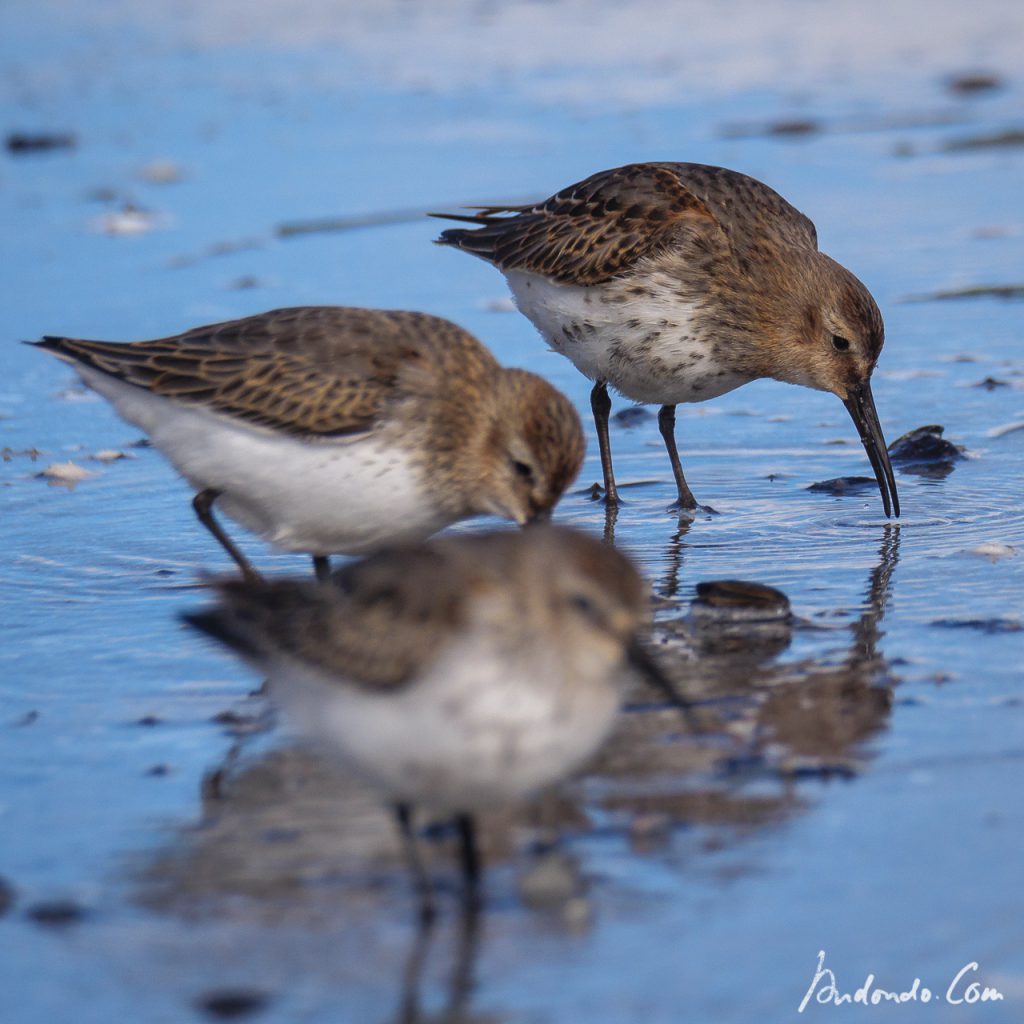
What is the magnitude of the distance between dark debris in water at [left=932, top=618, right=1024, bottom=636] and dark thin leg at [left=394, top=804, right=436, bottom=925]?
2.28 meters

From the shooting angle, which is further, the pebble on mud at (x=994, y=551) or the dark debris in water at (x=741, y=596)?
the pebble on mud at (x=994, y=551)

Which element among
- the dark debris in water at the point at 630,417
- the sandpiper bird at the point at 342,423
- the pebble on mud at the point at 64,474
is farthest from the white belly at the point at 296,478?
the dark debris in water at the point at 630,417

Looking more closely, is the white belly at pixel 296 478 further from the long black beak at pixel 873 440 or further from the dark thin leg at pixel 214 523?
the long black beak at pixel 873 440

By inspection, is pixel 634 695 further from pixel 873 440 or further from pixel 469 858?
pixel 873 440

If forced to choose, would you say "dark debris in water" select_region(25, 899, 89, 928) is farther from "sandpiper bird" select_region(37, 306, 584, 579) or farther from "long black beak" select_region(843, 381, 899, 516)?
"long black beak" select_region(843, 381, 899, 516)

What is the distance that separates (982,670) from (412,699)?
2.14 m

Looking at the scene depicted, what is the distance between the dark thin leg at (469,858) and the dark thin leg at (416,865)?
3.5 inches

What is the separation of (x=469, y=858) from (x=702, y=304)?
412 cm

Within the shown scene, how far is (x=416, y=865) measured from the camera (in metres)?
4.05

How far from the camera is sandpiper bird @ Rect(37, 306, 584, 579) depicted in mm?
5547

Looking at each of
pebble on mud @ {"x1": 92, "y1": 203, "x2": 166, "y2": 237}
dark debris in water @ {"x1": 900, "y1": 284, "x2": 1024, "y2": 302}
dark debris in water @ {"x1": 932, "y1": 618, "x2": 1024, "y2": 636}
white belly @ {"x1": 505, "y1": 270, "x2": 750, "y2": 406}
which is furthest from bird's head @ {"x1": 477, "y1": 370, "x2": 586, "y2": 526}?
pebble on mud @ {"x1": 92, "y1": 203, "x2": 166, "y2": 237}

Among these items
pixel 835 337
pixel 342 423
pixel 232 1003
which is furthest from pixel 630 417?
pixel 232 1003

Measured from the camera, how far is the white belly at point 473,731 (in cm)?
383

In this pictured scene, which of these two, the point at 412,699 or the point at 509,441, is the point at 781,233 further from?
the point at 412,699
